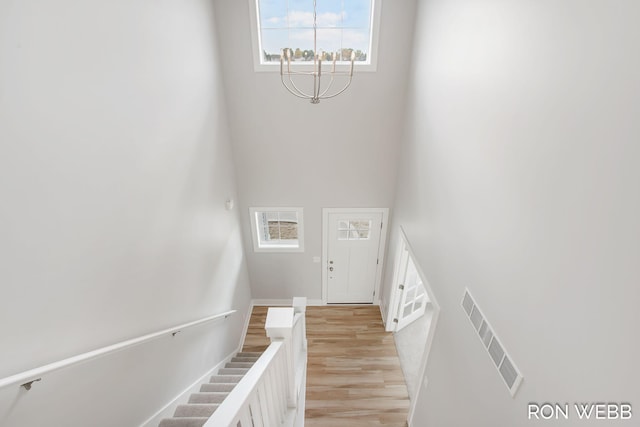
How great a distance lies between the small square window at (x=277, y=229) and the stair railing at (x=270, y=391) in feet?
8.34

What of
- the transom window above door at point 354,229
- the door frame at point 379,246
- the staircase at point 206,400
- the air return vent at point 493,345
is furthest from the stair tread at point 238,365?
the air return vent at point 493,345

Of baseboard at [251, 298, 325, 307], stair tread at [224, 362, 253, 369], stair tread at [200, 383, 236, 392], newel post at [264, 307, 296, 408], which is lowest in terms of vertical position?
baseboard at [251, 298, 325, 307]

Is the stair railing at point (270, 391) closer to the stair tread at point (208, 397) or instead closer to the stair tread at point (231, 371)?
the stair tread at point (208, 397)

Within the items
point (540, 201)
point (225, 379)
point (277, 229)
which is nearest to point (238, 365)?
point (225, 379)

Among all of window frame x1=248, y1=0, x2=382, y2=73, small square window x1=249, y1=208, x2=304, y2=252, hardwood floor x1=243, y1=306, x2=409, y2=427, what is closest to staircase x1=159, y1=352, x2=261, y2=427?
hardwood floor x1=243, y1=306, x2=409, y2=427

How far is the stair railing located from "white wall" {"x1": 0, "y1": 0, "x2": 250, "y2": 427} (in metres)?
0.87

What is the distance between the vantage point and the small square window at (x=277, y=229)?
4.88 meters

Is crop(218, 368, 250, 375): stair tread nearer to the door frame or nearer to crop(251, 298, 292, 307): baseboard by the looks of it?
crop(251, 298, 292, 307): baseboard

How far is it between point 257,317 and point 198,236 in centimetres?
276

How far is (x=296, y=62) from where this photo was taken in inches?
152

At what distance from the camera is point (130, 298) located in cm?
199

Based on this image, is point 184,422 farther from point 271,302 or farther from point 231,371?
point 271,302

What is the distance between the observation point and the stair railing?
1.14 meters

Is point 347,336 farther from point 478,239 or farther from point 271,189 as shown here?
point 478,239
